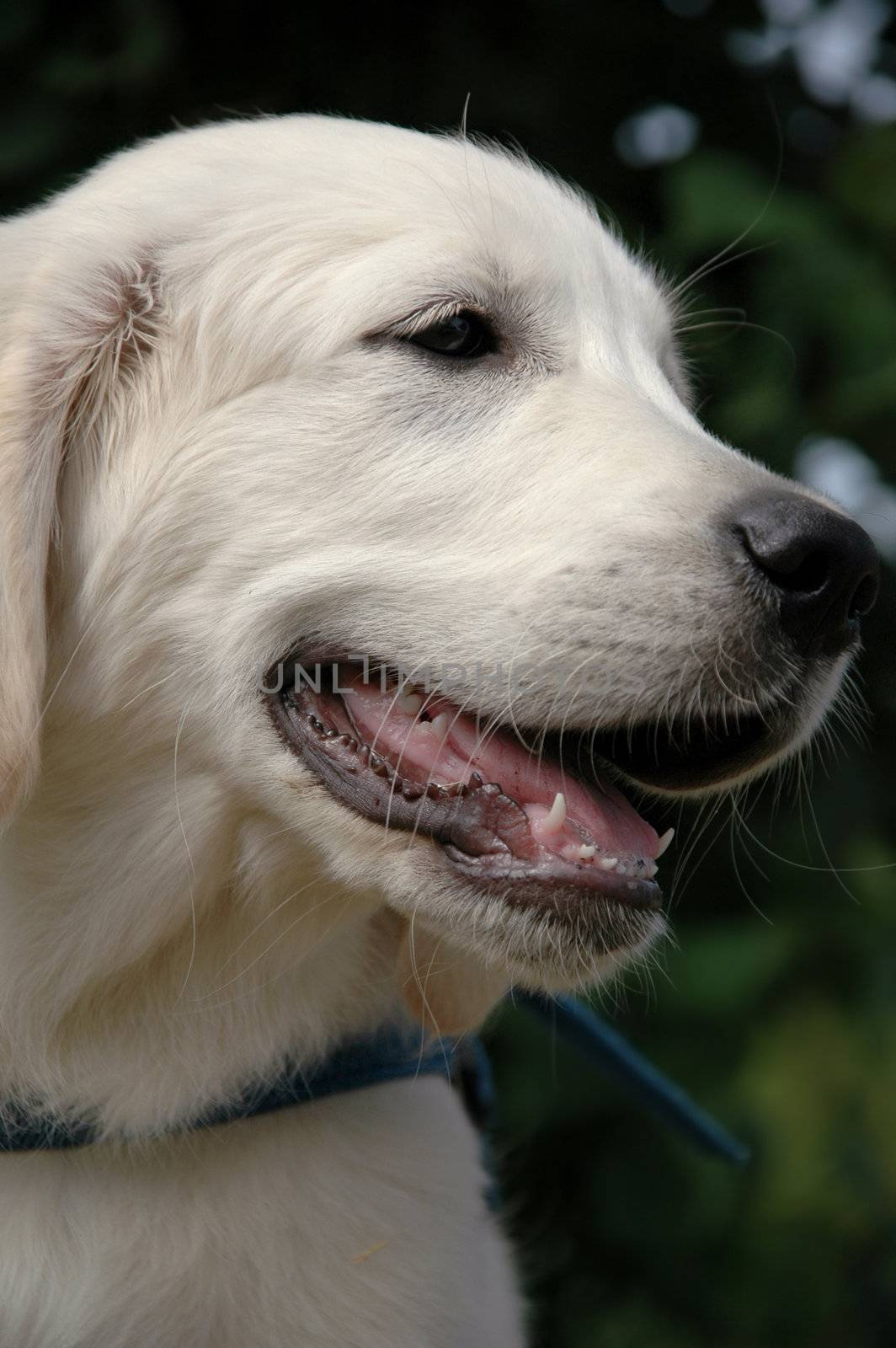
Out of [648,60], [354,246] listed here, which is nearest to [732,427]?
[648,60]

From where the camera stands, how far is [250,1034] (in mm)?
2072

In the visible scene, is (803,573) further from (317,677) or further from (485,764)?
(317,677)

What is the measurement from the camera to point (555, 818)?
1.78 metres

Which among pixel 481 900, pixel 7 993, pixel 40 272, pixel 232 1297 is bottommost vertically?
pixel 232 1297

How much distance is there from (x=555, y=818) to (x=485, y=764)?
0.15m

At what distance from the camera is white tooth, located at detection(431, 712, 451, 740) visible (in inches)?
74.4

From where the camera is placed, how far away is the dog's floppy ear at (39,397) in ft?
5.96

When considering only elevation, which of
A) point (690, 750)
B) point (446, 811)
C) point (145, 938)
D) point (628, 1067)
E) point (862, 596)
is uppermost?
point (862, 596)

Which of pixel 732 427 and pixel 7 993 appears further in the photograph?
pixel 732 427

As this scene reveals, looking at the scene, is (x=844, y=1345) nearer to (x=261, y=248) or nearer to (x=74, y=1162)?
(x=74, y=1162)

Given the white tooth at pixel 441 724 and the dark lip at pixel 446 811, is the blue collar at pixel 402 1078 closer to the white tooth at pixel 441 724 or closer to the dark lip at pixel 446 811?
the dark lip at pixel 446 811

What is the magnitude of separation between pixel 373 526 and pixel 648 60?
8.08 feet

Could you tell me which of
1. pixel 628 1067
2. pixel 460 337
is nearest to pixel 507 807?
pixel 460 337

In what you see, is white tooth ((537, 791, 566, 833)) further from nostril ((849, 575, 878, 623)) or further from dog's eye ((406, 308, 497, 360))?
dog's eye ((406, 308, 497, 360))
